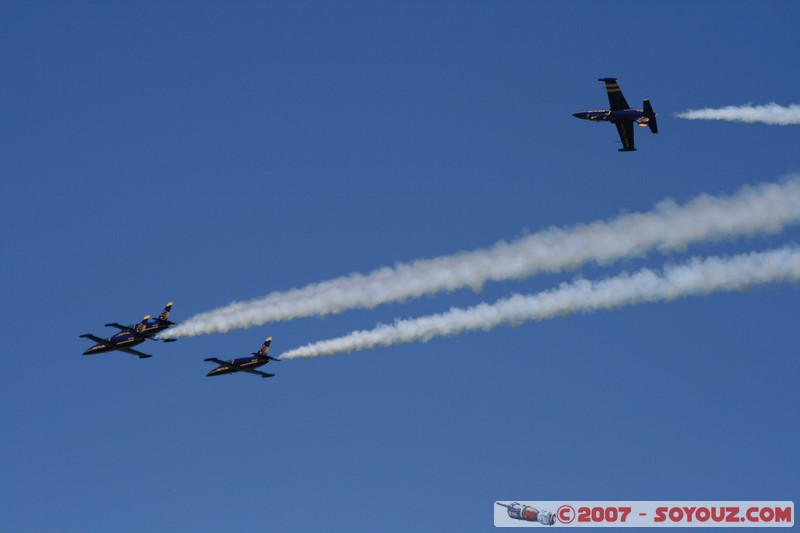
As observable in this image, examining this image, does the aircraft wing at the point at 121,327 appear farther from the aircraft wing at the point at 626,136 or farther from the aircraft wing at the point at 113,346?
the aircraft wing at the point at 626,136

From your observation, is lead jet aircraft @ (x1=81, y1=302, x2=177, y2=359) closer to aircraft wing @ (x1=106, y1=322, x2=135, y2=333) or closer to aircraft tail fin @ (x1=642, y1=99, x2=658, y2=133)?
aircraft wing @ (x1=106, y1=322, x2=135, y2=333)

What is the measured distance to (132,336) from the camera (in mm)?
83438

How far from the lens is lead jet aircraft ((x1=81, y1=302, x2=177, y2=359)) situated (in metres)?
82.6

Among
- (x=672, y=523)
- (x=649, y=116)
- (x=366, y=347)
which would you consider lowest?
(x=672, y=523)

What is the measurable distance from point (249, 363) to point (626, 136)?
22004 millimetres

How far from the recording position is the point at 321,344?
73250 millimetres

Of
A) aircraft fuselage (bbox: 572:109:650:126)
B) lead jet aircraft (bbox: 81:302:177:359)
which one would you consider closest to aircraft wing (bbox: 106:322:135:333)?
lead jet aircraft (bbox: 81:302:177:359)

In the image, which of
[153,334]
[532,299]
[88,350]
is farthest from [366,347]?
[88,350]

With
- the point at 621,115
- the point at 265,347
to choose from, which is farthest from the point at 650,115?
the point at 265,347

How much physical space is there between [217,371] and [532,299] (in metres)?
21.1

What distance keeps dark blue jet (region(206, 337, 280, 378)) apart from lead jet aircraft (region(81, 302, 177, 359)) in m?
4.14

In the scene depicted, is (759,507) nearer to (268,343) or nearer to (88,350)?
(268,343)

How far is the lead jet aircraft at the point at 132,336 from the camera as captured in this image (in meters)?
82.6

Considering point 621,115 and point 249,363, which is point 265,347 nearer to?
point 249,363
